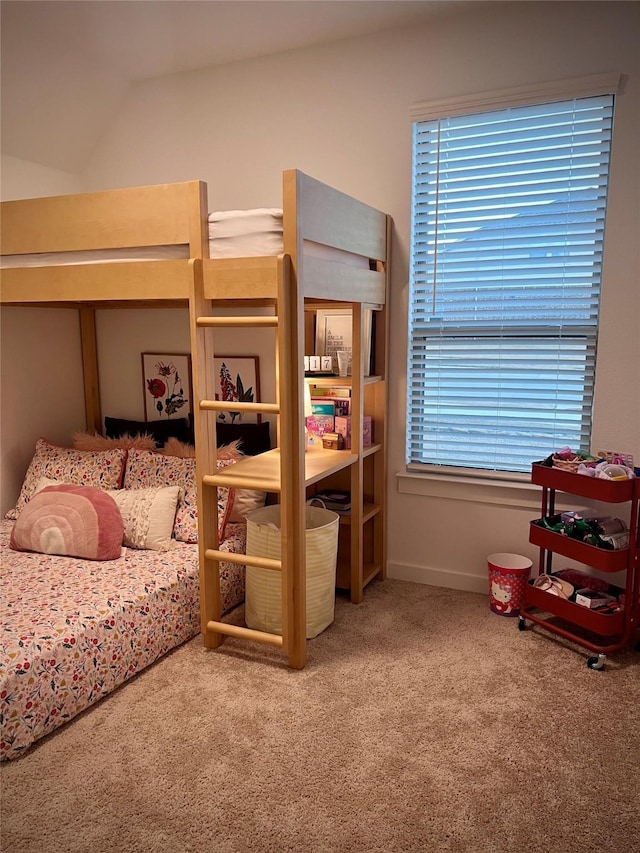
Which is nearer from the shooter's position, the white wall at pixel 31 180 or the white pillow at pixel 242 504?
the white pillow at pixel 242 504

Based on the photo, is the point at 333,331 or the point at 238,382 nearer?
the point at 333,331

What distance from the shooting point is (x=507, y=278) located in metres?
2.96

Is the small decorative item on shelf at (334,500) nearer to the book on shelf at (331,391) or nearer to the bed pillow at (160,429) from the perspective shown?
the book on shelf at (331,391)

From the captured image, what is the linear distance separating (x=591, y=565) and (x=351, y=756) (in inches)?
47.2

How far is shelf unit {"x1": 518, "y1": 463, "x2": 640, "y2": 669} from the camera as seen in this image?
245cm

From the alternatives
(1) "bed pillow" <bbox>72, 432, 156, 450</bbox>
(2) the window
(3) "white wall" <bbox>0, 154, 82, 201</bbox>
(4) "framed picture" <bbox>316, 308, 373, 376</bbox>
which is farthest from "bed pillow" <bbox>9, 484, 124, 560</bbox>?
(3) "white wall" <bbox>0, 154, 82, 201</bbox>

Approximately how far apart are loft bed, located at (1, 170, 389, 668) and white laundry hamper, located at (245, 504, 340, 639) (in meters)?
0.17

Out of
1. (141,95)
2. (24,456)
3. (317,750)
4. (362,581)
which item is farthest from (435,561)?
(141,95)

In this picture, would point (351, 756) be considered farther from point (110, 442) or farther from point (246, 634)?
point (110, 442)

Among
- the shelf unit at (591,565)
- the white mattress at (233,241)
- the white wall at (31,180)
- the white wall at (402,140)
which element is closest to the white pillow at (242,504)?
the white wall at (402,140)

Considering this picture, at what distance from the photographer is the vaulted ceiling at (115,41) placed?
2820 mm

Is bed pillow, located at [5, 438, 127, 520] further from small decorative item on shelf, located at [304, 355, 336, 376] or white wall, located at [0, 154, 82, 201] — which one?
white wall, located at [0, 154, 82, 201]

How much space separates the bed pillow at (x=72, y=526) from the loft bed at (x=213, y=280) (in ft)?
1.89

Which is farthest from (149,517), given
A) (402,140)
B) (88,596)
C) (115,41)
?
(115,41)
